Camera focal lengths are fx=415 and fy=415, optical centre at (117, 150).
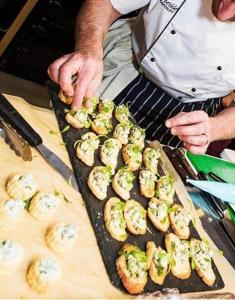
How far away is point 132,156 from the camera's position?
6.17 ft

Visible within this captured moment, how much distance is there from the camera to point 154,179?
1.88m

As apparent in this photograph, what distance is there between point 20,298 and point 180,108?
5.35ft

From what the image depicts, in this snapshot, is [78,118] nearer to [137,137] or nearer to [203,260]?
[137,137]

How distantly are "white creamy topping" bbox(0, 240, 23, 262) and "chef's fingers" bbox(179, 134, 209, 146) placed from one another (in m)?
1.02

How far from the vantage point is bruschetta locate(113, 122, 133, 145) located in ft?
6.41

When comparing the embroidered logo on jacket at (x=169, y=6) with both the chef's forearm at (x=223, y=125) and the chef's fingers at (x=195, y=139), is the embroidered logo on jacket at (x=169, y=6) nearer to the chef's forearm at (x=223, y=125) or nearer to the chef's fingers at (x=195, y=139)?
the chef's forearm at (x=223, y=125)

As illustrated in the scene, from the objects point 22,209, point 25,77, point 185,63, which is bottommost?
point 25,77

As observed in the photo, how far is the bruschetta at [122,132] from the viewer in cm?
195

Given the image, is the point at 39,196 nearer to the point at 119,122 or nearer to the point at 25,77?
the point at 119,122

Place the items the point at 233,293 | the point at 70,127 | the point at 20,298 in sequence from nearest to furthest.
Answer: the point at 20,298, the point at 233,293, the point at 70,127

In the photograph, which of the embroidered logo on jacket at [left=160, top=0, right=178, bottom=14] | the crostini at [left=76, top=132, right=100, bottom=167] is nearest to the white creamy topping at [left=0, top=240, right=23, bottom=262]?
the crostini at [left=76, top=132, right=100, bottom=167]

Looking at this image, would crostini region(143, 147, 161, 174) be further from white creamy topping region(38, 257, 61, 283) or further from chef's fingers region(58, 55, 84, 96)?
white creamy topping region(38, 257, 61, 283)

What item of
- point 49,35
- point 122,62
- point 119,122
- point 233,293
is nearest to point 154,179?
point 119,122

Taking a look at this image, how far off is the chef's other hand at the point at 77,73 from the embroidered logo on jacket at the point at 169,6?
0.67m
